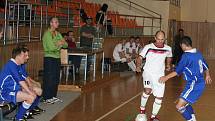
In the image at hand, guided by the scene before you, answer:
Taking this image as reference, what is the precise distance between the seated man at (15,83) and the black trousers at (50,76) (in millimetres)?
2516

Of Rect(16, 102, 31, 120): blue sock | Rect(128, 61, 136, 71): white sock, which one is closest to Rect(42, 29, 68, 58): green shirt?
Rect(16, 102, 31, 120): blue sock

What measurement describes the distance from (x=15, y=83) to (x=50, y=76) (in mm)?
2655

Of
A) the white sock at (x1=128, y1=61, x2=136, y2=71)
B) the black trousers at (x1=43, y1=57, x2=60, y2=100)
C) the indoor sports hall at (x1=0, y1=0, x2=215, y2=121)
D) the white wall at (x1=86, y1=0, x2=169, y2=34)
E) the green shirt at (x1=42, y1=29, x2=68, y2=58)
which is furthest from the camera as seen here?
the white wall at (x1=86, y1=0, x2=169, y2=34)

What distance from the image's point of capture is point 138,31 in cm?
2519

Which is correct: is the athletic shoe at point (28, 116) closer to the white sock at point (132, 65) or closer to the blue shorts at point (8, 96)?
the blue shorts at point (8, 96)

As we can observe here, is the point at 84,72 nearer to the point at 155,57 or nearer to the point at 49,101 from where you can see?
the point at 49,101

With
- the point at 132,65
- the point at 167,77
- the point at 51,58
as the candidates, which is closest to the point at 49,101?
the point at 51,58

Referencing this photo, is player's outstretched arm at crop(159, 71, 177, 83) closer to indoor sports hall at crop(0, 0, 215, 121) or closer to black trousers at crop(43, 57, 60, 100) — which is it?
indoor sports hall at crop(0, 0, 215, 121)

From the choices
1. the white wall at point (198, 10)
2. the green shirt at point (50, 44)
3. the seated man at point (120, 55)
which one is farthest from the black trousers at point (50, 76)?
the white wall at point (198, 10)

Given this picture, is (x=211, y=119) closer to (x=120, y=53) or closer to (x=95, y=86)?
(x=95, y=86)

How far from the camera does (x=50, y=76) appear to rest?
10.6 m

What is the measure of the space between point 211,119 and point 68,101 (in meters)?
3.45

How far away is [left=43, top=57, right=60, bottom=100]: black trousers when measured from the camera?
10.5 m

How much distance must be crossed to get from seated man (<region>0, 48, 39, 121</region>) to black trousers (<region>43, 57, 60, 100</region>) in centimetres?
252
